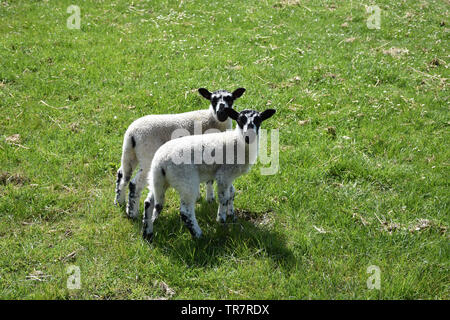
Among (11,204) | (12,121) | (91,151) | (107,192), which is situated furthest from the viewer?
(12,121)

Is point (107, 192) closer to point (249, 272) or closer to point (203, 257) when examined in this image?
A: point (203, 257)

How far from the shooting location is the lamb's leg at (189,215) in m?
5.70

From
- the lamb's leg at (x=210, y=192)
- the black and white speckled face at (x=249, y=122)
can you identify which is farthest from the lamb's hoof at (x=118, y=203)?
the black and white speckled face at (x=249, y=122)

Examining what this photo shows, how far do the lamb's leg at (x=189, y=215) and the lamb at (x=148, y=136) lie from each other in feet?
3.13

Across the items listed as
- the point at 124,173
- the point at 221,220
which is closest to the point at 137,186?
the point at 124,173

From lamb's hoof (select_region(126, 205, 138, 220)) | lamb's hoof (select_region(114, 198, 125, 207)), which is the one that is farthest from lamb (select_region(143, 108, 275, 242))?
lamb's hoof (select_region(114, 198, 125, 207))

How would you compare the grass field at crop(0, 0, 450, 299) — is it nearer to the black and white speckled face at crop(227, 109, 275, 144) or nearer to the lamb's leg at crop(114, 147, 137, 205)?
the lamb's leg at crop(114, 147, 137, 205)

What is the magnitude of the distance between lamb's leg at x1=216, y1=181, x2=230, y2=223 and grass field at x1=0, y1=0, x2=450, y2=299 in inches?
6.7

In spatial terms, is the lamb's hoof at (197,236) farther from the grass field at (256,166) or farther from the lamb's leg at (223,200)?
the lamb's leg at (223,200)

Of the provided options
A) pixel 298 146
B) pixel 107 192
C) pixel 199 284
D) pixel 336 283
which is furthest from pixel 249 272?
pixel 298 146

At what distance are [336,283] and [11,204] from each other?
5.15 m

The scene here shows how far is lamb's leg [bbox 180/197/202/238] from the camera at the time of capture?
5.70 meters

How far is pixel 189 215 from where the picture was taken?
5.77 meters

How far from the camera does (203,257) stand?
18.4ft
